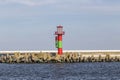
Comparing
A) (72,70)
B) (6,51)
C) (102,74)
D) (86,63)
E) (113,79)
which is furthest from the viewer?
(6,51)

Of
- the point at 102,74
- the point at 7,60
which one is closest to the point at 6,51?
the point at 7,60

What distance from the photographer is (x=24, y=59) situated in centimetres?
11700

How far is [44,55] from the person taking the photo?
383ft

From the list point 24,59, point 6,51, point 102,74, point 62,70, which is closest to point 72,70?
point 62,70

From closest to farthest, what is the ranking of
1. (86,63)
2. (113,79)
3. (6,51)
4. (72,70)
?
(113,79) → (72,70) → (86,63) → (6,51)

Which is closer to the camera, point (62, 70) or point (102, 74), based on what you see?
point (102, 74)

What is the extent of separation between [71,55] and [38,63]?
246 inches

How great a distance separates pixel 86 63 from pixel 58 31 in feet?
23.4

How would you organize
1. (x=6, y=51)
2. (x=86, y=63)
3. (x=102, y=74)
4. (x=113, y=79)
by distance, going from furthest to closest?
(x=6, y=51), (x=86, y=63), (x=102, y=74), (x=113, y=79)

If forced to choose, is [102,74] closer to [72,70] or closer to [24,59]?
[72,70]

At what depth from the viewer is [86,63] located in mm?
113750

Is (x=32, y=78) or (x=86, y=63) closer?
(x=32, y=78)

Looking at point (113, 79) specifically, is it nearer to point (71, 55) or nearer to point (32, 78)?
point (32, 78)

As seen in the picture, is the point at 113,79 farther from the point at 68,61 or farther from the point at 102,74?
the point at 68,61
